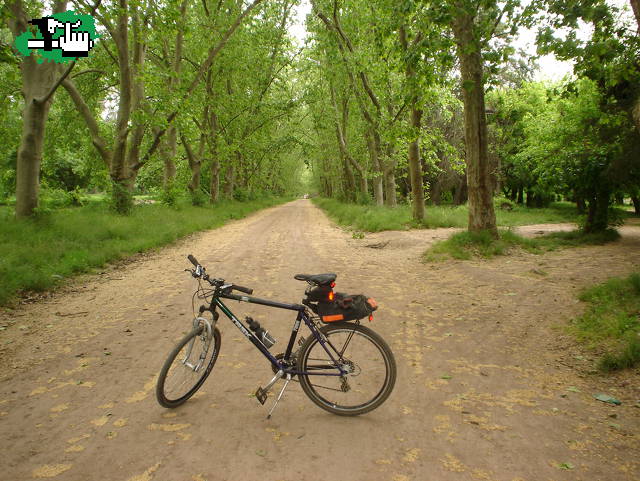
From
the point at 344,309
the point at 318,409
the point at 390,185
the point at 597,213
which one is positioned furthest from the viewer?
the point at 390,185

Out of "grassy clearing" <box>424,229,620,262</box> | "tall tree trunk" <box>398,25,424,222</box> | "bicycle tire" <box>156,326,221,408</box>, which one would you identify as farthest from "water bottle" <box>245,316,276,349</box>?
"tall tree trunk" <box>398,25,424,222</box>

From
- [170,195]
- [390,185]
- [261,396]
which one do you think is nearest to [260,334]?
[261,396]

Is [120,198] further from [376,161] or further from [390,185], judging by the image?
[376,161]

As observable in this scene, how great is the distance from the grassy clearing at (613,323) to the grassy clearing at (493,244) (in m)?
3.59

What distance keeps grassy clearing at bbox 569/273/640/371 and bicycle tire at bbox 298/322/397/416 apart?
258 cm

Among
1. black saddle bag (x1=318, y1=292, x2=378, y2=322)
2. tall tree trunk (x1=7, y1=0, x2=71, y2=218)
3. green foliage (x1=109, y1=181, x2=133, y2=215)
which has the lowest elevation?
black saddle bag (x1=318, y1=292, x2=378, y2=322)

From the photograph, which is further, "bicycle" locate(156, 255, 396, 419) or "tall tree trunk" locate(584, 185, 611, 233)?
"tall tree trunk" locate(584, 185, 611, 233)

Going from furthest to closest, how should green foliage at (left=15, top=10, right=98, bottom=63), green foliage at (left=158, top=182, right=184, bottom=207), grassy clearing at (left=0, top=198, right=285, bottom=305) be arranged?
green foliage at (left=158, top=182, right=184, bottom=207) < green foliage at (left=15, top=10, right=98, bottom=63) < grassy clearing at (left=0, top=198, right=285, bottom=305)

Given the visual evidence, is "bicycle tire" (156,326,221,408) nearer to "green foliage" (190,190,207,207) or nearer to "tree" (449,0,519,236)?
"tree" (449,0,519,236)

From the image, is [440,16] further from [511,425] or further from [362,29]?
[362,29]

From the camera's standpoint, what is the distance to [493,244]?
32.7 ft

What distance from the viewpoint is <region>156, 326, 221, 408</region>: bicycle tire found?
3461 mm

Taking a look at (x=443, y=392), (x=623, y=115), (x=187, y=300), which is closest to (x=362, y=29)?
(x=623, y=115)

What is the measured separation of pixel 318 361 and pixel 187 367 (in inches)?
49.0
